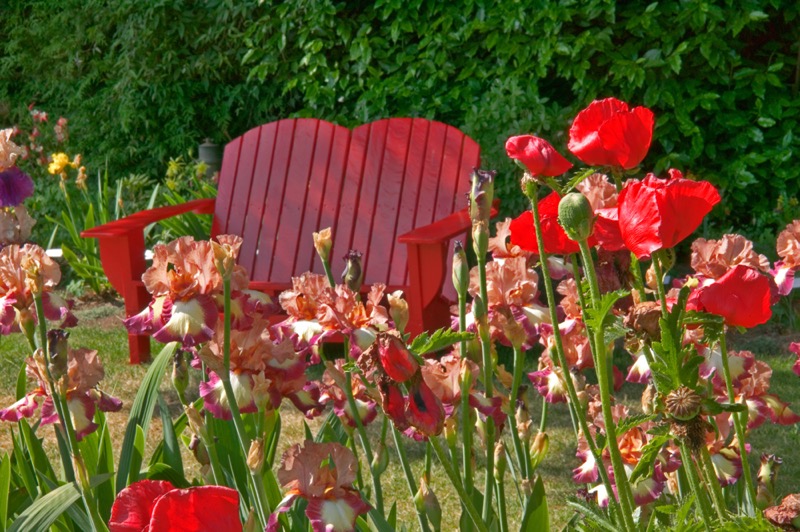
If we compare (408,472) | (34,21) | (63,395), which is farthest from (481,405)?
(34,21)

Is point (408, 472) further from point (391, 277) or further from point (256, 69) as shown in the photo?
point (256, 69)

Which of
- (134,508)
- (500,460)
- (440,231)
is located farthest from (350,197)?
(134,508)

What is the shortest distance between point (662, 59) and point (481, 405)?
421 cm

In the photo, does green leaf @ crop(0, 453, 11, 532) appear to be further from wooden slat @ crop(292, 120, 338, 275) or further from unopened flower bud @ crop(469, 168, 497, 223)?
wooden slat @ crop(292, 120, 338, 275)

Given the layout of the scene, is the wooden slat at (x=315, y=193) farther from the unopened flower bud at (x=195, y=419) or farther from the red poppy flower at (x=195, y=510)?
the red poppy flower at (x=195, y=510)

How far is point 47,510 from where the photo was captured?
1.45 meters

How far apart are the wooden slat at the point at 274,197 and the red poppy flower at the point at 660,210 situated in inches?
144

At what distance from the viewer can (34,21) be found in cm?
743

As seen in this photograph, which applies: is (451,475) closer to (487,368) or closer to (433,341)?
(433,341)

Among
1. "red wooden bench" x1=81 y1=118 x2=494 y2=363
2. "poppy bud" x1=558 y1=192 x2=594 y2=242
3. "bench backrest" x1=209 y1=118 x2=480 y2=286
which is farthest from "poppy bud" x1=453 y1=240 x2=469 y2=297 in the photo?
"bench backrest" x1=209 y1=118 x2=480 y2=286

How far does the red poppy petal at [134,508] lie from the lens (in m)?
0.71

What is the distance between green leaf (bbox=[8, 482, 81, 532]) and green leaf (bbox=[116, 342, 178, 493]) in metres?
0.17

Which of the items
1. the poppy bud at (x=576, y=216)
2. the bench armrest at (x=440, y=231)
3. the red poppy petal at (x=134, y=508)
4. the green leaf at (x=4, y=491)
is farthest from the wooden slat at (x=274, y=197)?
the red poppy petal at (x=134, y=508)

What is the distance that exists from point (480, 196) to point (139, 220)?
327 cm
